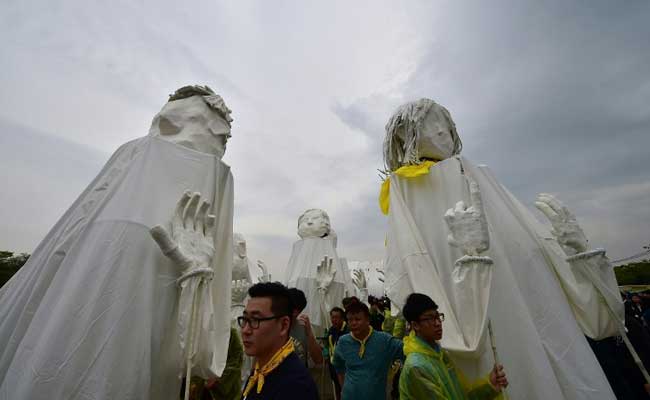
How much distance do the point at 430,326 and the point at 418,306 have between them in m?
0.16

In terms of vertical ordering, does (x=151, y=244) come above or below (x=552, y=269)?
above

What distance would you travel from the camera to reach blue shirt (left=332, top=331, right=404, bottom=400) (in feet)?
9.97

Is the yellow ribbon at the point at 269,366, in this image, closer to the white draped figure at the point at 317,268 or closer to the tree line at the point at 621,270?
the white draped figure at the point at 317,268

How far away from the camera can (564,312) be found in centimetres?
226

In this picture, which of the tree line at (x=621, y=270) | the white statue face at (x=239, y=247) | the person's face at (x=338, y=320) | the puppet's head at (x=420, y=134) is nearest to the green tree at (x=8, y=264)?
the tree line at (x=621, y=270)

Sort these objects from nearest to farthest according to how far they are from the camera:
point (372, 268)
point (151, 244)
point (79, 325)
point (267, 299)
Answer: point (79, 325) < point (267, 299) < point (151, 244) < point (372, 268)

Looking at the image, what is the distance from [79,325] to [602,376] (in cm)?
338

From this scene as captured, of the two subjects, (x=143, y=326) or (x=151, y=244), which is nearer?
(x=143, y=326)

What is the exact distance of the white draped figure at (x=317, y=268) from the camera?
8070 millimetres

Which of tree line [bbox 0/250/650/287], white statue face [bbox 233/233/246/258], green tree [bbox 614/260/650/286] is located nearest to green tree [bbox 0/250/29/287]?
tree line [bbox 0/250/650/287]

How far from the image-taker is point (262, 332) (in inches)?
72.9

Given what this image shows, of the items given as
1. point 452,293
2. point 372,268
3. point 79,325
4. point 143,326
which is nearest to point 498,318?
point 452,293

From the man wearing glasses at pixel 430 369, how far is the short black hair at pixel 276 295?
3.20 feet

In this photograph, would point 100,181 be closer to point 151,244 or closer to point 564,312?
point 151,244
